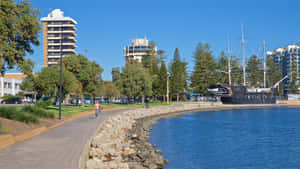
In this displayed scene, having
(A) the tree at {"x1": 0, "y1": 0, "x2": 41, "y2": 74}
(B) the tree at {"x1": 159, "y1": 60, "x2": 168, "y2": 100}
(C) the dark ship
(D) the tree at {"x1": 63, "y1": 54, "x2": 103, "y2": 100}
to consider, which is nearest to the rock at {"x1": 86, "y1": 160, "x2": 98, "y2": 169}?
(A) the tree at {"x1": 0, "y1": 0, "x2": 41, "y2": 74}

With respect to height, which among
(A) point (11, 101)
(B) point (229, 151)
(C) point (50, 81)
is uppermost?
(C) point (50, 81)

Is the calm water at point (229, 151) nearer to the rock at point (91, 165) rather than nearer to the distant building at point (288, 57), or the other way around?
the rock at point (91, 165)

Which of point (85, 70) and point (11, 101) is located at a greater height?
point (85, 70)

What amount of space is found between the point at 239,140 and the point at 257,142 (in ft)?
5.08

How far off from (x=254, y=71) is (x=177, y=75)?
129ft

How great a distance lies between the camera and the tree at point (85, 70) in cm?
5394

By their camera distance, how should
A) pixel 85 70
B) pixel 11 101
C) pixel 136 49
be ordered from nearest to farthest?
pixel 85 70
pixel 11 101
pixel 136 49

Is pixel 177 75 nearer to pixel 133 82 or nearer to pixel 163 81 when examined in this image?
pixel 163 81

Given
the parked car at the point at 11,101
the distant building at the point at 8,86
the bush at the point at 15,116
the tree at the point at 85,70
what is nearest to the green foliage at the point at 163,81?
Result: the tree at the point at 85,70

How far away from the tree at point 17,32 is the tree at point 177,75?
228 ft

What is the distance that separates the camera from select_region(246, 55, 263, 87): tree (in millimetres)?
112812

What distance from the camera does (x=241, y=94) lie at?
85.9 meters

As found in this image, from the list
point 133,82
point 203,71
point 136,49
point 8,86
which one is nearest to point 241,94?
point 203,71

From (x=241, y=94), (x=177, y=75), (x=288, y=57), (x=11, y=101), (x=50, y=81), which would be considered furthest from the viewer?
(x=288, y=57)
